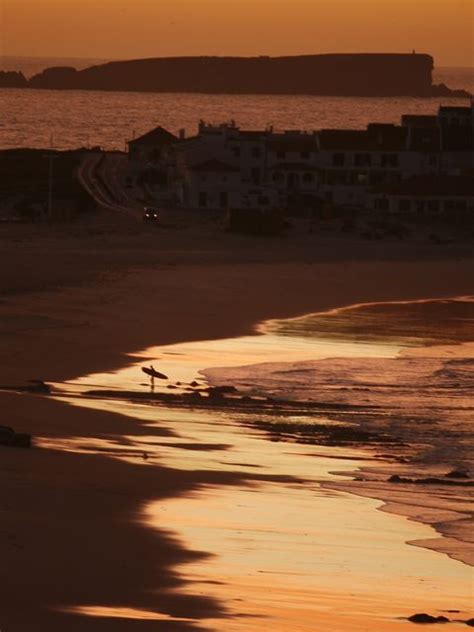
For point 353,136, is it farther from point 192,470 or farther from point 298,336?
point 192,470

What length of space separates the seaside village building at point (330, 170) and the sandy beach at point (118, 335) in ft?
17.4

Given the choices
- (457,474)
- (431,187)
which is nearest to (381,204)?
(431,187)

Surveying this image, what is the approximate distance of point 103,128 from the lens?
171875 mm

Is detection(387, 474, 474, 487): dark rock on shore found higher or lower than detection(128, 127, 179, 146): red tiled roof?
lower

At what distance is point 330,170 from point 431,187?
5.65 meters

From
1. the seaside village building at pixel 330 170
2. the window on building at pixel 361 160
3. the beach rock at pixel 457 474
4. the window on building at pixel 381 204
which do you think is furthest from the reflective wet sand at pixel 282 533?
the window on building at pixel 361 160

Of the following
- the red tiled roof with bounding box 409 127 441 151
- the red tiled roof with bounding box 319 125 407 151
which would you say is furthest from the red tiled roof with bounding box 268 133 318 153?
the red tiled roof with bounding box 409 127 441 151

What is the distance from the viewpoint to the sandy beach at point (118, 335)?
15180 millimetres

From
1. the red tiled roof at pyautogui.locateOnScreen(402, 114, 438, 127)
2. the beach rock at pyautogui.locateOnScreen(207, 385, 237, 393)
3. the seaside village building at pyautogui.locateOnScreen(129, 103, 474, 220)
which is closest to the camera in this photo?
the beach rock at pyautogui.locateOnScreen(207, 385, 237, 393)

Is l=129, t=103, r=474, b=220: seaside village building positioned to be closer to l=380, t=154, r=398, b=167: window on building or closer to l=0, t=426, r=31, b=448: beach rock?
l=380, t=154, r=398, b=167: window on building

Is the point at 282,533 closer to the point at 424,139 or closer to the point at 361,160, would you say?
the point at 361,160

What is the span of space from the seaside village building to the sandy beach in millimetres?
5290

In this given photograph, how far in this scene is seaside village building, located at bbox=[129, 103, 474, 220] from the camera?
72.4m

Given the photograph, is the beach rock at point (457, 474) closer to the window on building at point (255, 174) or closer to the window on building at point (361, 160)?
the window on building at point (255, 174)
